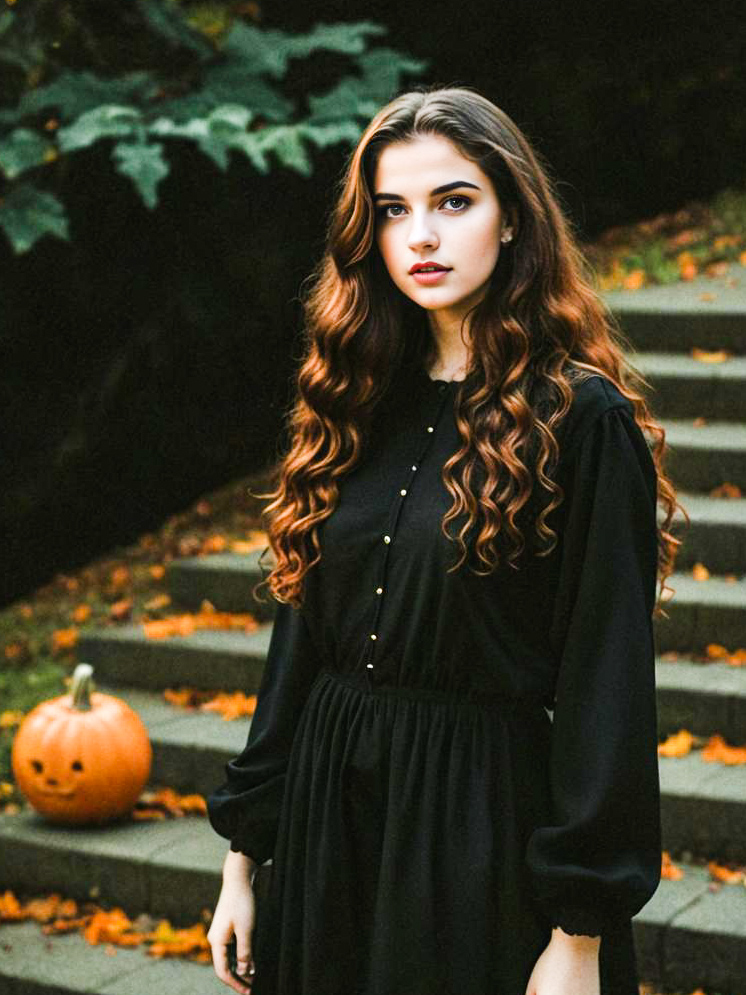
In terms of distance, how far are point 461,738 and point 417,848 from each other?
17 cm

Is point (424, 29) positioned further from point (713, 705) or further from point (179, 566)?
point (713, 705)

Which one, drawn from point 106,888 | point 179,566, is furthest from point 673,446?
point 106,888

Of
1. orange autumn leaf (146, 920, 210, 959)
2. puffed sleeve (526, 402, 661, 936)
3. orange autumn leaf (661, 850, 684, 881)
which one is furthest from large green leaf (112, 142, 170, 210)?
puffed sleeve (526, 402, 661, 936)

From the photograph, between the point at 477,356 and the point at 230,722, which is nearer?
the point at 477,356

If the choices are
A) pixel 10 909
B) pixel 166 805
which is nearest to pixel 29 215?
pixel 166 805

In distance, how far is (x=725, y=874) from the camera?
391cm

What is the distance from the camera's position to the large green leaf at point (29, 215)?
5.32 m

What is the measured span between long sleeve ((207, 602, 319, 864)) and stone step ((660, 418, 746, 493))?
10.4ft

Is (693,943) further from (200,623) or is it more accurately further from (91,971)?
(200,623)

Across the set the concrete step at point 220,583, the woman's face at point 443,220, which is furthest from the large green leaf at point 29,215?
the woman's face at point 443,220

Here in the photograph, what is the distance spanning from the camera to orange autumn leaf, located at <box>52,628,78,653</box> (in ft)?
19.4

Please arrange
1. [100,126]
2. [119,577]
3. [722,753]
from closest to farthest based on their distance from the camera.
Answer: [722,753], [100,126], [119,577]

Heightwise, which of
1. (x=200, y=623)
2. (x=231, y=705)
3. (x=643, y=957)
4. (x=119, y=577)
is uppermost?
(x=119, y=577)

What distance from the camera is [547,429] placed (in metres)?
2.08
